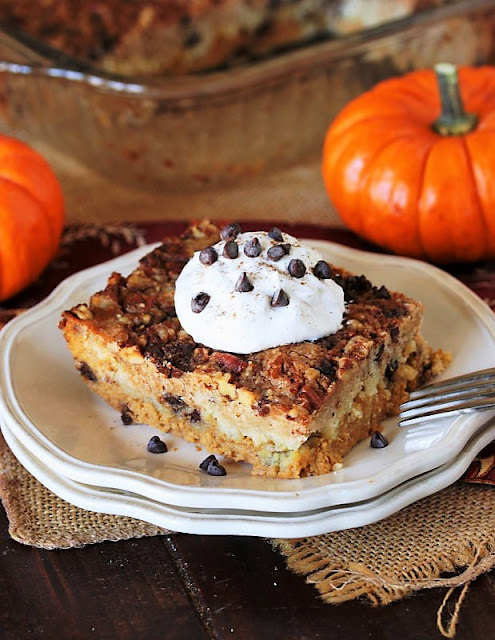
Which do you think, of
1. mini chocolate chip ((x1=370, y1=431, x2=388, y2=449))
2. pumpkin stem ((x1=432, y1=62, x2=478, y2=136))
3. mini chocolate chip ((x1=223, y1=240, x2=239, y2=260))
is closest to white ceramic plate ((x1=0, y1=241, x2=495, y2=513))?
mini chocolate chip ((x1=370, y1=431, x2=388, y2=449))

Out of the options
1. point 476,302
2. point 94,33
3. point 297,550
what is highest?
point 94,33

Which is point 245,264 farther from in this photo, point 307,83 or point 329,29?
point 329,29

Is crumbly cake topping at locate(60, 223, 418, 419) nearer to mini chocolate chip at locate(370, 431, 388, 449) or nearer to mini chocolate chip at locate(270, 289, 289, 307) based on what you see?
mini chocolate chip at locate(270, 289, 289, 307)

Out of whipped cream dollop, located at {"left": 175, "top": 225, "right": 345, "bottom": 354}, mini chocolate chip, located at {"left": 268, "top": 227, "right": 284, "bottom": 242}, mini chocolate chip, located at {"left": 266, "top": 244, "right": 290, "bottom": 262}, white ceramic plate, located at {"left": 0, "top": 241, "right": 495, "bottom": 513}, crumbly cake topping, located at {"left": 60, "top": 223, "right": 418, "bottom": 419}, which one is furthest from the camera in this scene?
mini chocolate chip, located at {"left": 268, "top": 227, "right": 284, "bottom": 242}

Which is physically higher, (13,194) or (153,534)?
(13,194)

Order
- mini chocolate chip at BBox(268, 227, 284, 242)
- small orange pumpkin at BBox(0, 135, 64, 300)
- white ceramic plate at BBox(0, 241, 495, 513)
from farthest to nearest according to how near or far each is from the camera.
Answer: small orange pumpkin at BBox(0, 135, 64, 300) → mini chocolate chip at BBox(268, 227, 284, 242) → white ceramic plate at BBox(0, 241, 495, 513)

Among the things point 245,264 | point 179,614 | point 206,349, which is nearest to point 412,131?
point 245,264

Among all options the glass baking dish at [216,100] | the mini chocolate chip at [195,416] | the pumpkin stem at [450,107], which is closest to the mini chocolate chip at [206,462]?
the mini chocolate chip at [195,416]

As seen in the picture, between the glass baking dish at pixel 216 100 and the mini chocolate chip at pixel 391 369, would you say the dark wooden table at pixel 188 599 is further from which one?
the glass baking dish at pixel 216 100
